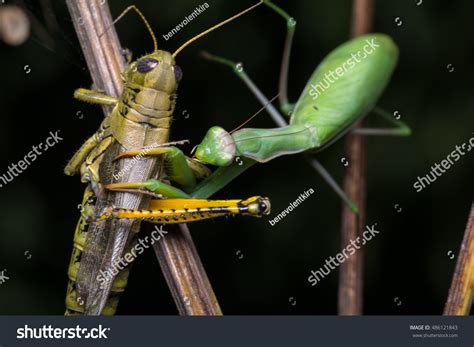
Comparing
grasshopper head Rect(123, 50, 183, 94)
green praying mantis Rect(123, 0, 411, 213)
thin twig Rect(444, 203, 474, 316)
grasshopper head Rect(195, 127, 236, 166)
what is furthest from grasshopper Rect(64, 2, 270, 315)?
green praying mantis Rect(123, 0, 411, 213)

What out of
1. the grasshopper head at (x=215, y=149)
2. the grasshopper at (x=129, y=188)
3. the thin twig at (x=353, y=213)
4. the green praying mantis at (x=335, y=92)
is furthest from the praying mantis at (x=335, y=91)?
the grasshopper at (x=129, y=188)

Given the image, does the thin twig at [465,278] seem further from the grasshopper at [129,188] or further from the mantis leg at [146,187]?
the mantis leg at [146,187]

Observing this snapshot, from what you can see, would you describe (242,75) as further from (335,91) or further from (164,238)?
(164,238)

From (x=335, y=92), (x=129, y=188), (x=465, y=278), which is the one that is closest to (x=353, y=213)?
(x=335, y=92)

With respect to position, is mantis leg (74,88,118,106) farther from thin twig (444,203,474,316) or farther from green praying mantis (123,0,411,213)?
thin twig (444,203,474,316)

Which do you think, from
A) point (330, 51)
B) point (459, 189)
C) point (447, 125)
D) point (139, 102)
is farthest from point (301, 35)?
point (139, 102)

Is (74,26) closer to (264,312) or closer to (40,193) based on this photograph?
(40,193)
